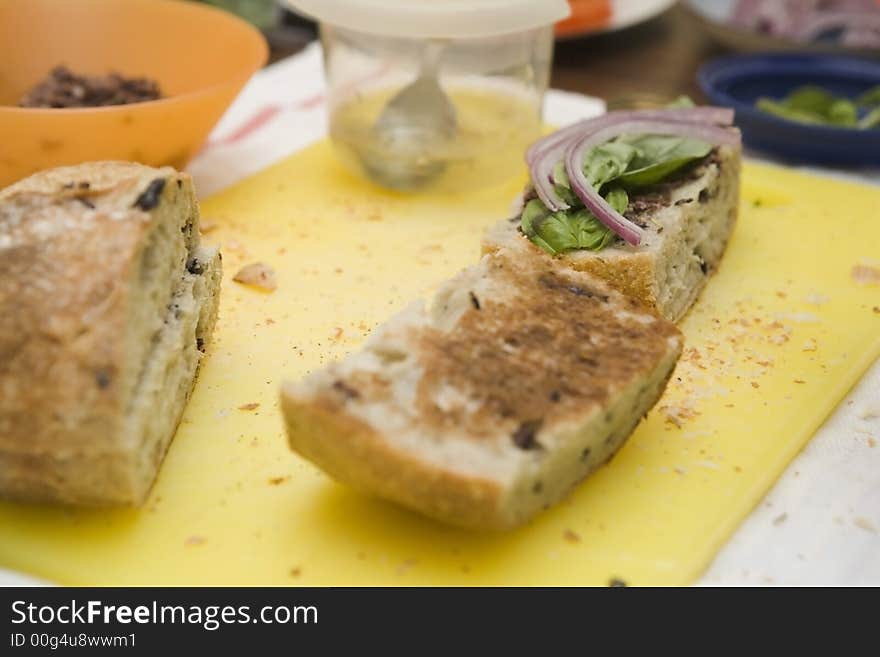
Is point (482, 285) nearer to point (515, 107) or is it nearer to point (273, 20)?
point (515, 107)

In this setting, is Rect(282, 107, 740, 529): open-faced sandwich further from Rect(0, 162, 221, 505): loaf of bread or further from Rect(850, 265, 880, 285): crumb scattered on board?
Rect(850, 265, 880, 285): crumb scattered on board

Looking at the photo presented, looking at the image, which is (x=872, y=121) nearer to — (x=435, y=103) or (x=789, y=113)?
(x=789, y=113)

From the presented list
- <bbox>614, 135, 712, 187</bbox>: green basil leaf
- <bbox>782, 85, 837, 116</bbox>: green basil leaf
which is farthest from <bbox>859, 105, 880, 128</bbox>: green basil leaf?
<bbox>614, 135, 712, 187</bbox>: green basil leaf

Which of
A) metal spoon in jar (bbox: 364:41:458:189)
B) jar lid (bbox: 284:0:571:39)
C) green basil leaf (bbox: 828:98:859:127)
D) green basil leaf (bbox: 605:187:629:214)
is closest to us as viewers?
green basil leaf (bbox: 605:187:629:214)

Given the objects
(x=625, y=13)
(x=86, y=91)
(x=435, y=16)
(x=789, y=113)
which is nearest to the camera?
(x=435, y=16)

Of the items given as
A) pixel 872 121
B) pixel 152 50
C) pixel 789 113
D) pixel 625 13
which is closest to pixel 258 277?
pixel 152 50

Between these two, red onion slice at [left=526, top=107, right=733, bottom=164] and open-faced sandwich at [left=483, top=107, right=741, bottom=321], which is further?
red onion slice at [left=526, top=107, right=733, bottom=164]
